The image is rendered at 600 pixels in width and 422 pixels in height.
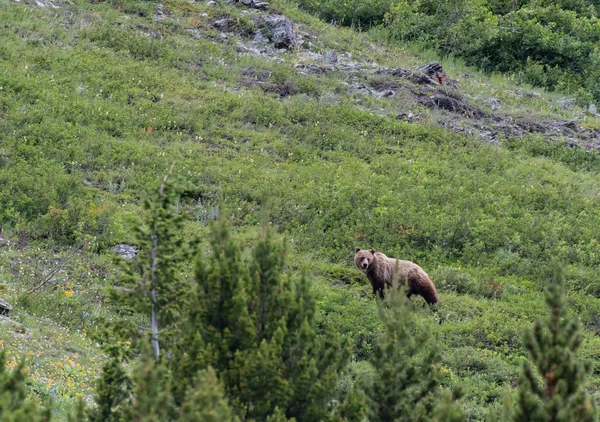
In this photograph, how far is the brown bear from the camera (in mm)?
14484

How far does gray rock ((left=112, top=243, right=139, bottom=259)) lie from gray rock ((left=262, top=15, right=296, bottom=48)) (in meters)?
14.9

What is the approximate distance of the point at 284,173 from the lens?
65.3ft

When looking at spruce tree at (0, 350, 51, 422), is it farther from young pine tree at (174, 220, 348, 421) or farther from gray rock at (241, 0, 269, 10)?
gray rock at (241, 0, 269, 10)

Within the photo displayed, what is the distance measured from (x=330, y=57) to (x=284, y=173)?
984 centimetres

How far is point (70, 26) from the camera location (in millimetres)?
26078

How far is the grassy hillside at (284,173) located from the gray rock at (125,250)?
8.5 inches

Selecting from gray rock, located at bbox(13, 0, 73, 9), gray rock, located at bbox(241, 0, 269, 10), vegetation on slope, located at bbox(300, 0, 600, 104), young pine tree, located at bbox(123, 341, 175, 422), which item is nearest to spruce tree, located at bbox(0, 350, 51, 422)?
young pine tree, located at bbox(123, 341, 175, 422)

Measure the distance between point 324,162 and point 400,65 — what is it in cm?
1026

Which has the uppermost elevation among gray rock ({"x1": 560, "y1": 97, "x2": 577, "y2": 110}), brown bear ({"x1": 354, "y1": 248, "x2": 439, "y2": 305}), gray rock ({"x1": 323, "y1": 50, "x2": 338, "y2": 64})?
brown bear ({"x1": 354, "y1": 248, "x2": 439, "y2": 305})

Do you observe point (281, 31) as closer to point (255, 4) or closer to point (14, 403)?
point (255, 4)

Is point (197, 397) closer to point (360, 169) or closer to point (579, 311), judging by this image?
point (579, 311)

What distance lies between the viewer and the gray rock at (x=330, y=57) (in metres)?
28.4

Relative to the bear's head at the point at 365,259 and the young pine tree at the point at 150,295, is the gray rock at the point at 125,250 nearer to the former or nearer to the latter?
the bear's head at the point at 365,259

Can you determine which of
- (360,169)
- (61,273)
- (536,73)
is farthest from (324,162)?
(536,73)
